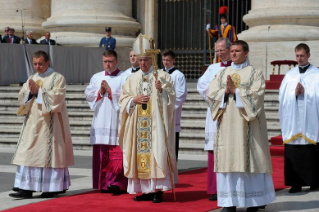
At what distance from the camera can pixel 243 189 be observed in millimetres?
7211

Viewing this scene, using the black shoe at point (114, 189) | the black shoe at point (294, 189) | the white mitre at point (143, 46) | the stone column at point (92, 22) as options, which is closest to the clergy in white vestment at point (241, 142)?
the white mitre at point (143, 46)

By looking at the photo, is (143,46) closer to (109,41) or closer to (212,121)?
(212,121)

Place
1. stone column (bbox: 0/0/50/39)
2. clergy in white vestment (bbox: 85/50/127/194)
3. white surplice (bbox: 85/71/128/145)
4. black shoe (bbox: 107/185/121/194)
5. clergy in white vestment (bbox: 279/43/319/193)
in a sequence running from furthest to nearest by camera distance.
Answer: stone column (bbox: 0/0/50/39) < clergy in white vestment (bbox: 279/43/319/193) < white surplice (bbox: 85/71/128/145) < clergy in white vestment (bbox: 85/50/127/194) < black shoe (bbox: 107/185/121/194)

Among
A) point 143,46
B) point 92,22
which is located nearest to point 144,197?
point 143,46

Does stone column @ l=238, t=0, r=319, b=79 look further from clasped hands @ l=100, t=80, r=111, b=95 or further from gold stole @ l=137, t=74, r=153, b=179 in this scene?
gold stole @ l=137, t=74, r=153, b=179

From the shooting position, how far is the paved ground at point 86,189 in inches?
307

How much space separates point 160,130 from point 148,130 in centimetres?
14

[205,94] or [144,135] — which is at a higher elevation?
[205,94]

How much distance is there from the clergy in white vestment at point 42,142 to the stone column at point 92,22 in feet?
38.6

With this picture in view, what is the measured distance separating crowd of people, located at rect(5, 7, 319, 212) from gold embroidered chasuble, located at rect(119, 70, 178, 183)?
11 millimetres

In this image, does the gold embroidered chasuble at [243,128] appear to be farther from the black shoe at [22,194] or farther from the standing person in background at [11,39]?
the standing person in background at [11,39]

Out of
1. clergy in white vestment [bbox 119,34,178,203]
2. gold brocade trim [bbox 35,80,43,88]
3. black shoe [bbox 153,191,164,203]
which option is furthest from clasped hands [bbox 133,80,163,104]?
gold brocade trim [bbox 35,80,43,88]

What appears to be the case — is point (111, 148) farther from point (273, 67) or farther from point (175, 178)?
point (273, 67)

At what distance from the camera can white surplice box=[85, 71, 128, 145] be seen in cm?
899
